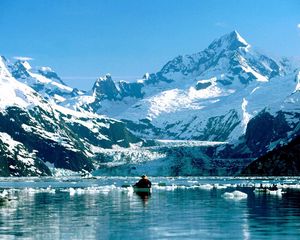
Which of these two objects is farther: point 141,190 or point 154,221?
point 141,190

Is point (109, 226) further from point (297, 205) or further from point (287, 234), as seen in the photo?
point (297, 205)

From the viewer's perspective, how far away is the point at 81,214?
99750 mm

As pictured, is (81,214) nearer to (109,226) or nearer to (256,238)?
(109,226)

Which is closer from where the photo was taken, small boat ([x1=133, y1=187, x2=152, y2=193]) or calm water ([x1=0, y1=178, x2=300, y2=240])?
calm water ([x1=0, y1=178, x2=300, y2=240])

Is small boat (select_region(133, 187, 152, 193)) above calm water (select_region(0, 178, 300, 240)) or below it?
above

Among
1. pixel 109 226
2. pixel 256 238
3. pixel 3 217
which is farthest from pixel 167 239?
pixel 3 217

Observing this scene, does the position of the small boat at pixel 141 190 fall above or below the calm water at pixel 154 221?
above

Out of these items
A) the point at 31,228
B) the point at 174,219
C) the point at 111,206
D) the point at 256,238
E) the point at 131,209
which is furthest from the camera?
the point at 111,206

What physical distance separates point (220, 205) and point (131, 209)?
50.0ft

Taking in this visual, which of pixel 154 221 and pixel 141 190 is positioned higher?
pixel 141 190

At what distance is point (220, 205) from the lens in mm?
114188

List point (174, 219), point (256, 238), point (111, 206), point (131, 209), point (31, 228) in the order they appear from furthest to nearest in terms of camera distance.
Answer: point (111, 206) < point (131, 209) < point (174, 219) < point (31, 228) < point (256, 238)

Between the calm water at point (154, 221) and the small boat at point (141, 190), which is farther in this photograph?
→ the small boat at point (141, 190)

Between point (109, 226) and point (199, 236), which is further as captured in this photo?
point (109, 226)
